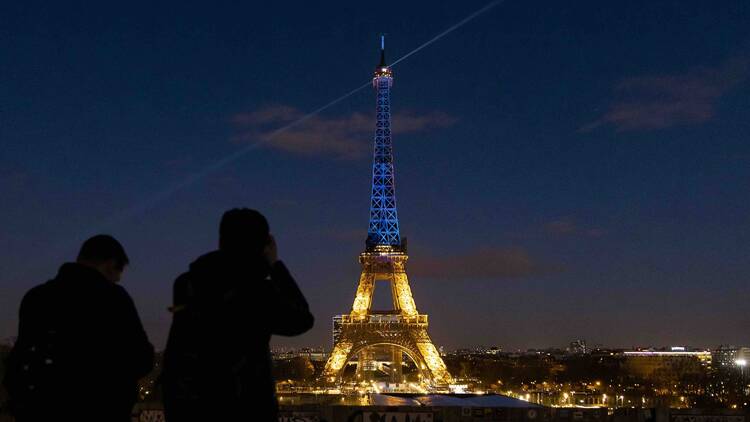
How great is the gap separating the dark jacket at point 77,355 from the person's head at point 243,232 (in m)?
0.75

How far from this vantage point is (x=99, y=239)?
4.56 metres

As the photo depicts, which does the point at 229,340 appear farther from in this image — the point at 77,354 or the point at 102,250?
the point at 102,250

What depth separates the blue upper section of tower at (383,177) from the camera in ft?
223

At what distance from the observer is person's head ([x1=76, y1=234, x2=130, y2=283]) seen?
448 cm

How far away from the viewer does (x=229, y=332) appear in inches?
150

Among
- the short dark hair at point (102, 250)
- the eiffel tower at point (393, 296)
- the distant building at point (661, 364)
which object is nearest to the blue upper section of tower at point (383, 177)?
the eiffel tower at point (393, 296)

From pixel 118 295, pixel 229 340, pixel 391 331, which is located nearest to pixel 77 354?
pixel 118 295

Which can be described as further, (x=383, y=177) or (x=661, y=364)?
(x=661, y=364)

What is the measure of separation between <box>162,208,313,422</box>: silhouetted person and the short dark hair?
0.78 meters

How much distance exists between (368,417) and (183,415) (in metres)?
10.1

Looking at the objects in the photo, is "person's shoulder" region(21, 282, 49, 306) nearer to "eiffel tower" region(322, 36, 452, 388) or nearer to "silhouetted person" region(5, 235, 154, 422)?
"silhouetted person" region(5, 235, 154, 422)

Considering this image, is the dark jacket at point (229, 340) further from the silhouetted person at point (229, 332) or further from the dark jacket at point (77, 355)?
the dark jacket at point (77, 355)

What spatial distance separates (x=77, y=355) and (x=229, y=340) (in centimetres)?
89

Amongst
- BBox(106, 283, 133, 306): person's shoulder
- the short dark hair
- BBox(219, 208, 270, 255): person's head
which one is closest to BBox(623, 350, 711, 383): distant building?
the short dark hair
